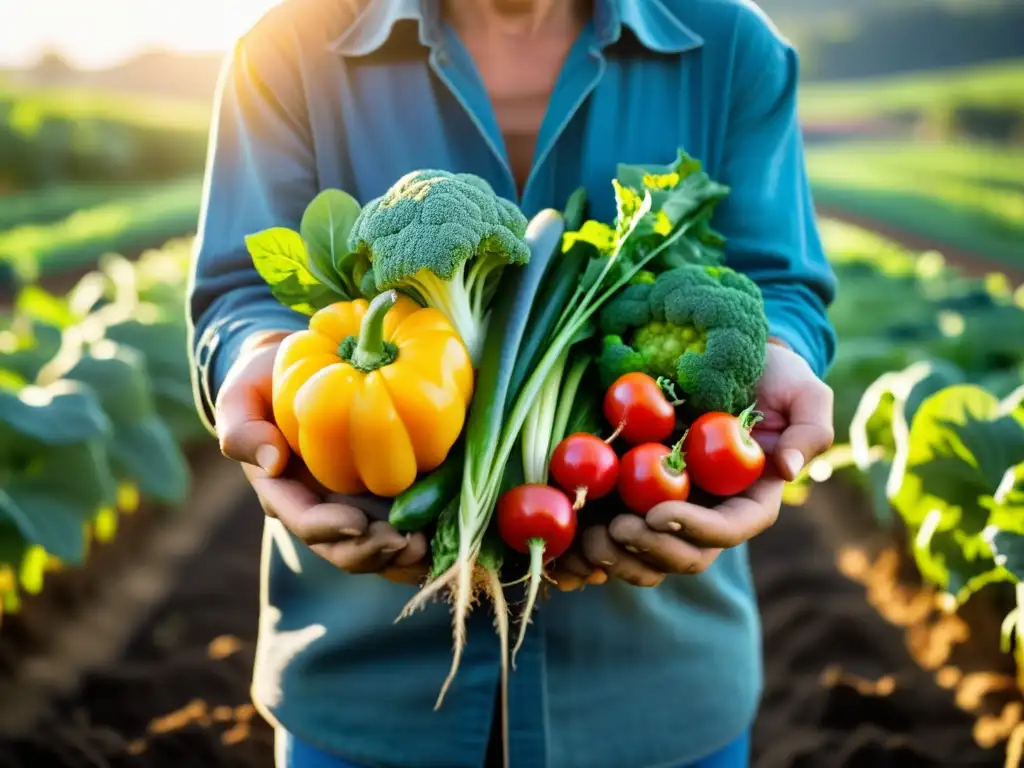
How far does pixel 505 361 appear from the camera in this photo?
1.43 meters

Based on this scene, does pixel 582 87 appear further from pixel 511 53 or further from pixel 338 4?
pixel 338 4

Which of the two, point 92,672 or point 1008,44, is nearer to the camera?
point 92,672

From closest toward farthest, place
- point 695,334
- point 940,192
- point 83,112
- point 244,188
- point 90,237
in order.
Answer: point 695,334 < point 244,188 < point 90,237 < point 940,192 < point 83,112

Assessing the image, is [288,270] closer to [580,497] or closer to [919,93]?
[580,497]

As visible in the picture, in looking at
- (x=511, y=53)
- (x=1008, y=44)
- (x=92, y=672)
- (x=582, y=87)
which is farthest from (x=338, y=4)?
(x=1008, y=44)

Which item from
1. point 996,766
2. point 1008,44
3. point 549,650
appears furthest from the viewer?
point 1008,44

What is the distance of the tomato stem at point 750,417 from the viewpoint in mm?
1490

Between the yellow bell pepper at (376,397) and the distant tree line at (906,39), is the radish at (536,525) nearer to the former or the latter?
the yellow bell pepper at (376,397)

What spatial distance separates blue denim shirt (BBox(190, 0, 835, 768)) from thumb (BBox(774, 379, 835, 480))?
0.16 meters

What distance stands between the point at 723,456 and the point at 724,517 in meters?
0.09

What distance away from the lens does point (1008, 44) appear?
21578mm

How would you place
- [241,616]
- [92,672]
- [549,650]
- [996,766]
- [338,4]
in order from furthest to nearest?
[241,616] < [92,672] < [996,766] < [338,4] < [549,650]

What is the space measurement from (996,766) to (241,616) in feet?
9.36

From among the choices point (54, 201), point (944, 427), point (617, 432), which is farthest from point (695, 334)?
point (54, 201)
